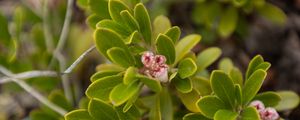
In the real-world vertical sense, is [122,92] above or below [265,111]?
above

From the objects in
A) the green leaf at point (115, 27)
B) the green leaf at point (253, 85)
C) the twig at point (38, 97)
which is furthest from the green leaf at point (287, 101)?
the twig at point (38, 97)

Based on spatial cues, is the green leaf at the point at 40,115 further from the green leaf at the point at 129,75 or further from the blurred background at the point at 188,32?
the green leaf at the point at 129,75

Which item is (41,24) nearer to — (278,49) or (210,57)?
(210,57)

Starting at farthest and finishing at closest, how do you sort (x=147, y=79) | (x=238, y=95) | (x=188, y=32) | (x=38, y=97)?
(x=188, y=32)
(x=38, y=97)
(x=238, y=95)
(x=147, y=79)

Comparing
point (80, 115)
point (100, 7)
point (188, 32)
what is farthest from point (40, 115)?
point (188, 32)

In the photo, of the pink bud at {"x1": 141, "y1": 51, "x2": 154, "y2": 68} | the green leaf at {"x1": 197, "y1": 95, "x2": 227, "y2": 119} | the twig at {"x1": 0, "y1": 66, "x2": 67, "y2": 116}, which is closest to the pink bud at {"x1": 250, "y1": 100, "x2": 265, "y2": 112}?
the green leaf at {"x1": 197, "y1": 95, "x2": 227, "y2": 119}

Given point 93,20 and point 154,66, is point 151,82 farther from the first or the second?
point 93,20
